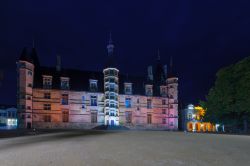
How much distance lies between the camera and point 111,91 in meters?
50.8

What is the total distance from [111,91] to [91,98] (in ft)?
13.9

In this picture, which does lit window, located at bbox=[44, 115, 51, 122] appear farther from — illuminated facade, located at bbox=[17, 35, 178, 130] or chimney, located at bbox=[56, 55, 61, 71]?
chimney, located at bbox=[56, 55, 61, 71]

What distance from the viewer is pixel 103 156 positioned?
9945 mm

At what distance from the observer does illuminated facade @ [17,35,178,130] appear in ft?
149

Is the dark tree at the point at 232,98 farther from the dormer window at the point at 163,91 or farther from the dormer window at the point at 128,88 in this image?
the dormer window at the point at 128,88

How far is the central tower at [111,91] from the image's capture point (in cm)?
5000

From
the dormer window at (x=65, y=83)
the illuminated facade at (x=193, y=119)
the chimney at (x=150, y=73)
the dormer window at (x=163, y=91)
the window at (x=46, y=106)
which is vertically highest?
the chimney at (x=150, y=73)

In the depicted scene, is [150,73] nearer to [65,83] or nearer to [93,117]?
[93,117]

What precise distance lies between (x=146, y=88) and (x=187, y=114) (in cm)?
1488

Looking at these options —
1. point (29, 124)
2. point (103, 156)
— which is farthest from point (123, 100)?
point (103, 156)

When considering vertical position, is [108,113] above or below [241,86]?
below

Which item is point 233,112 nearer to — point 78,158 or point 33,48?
point 78,158

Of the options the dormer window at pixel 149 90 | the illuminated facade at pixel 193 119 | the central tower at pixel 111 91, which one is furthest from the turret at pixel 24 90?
the illuminated facade at pixel 193 119

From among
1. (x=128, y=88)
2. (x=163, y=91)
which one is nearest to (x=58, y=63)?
(x=128, y=88)
